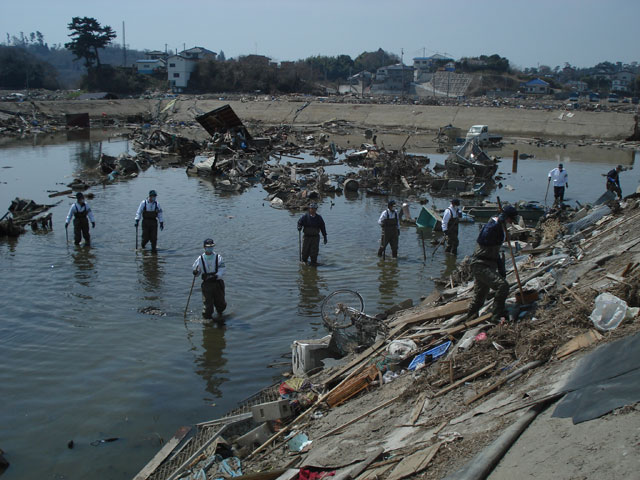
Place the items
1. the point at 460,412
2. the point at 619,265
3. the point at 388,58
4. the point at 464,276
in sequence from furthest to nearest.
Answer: the point at 388,58 → the point at 464,276 → the point at 619,265 → the point at 460,412

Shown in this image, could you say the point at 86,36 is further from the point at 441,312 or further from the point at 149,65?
the point at 441,312

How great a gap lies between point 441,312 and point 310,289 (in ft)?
15.7

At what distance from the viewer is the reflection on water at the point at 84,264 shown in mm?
13663

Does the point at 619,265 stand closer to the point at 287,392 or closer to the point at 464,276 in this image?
the point at 464,276

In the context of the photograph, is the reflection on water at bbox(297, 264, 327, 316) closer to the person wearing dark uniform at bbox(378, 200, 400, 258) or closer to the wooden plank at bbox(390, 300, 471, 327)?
the person wearing dark uniform at bbox(378, 200, 400, 258)

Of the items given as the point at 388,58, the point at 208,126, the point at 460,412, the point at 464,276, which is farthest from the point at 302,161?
the point at 388,58

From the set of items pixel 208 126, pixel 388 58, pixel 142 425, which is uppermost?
pixel 388 58

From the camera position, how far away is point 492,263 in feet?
26.5

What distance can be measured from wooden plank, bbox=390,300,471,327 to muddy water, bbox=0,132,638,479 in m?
2.26

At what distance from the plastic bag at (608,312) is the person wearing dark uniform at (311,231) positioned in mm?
7942

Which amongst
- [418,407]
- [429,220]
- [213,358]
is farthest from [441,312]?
[429,220]

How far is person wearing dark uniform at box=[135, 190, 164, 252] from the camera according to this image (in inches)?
592

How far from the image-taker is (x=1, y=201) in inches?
909

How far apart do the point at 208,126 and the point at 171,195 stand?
1427 cm
